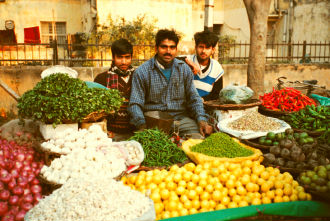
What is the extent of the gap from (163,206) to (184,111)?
2049mm

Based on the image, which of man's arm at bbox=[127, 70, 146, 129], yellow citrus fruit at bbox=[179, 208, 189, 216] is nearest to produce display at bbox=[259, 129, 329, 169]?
yellow citrus fruit at bbox=[179, 208, 189, 216]

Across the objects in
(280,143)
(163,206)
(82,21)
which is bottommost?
(163,206)

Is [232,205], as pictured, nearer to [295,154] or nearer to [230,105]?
[295,154]

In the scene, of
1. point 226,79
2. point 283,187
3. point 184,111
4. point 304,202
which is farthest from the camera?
point 226,79

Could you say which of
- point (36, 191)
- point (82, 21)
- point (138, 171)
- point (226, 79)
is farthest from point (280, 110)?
point (82, 21)

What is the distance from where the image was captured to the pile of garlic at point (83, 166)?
265cm

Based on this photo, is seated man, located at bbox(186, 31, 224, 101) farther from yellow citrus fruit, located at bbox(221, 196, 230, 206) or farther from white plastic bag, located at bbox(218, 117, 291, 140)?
yellow citrus fruit, located at bbox(221, 196, 230, 206)

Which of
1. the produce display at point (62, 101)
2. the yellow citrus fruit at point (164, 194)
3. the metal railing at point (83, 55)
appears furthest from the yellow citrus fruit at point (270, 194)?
Answer: the metal railing at point (83, 55)

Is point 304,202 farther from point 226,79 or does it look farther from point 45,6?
point 45,6

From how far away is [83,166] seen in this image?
8.99ft

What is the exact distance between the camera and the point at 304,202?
8.50ft

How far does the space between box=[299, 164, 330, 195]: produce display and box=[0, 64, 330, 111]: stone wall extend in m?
6.68

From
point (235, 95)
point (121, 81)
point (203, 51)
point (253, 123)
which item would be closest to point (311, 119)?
point (253, 123)

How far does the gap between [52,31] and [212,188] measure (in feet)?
47.0
